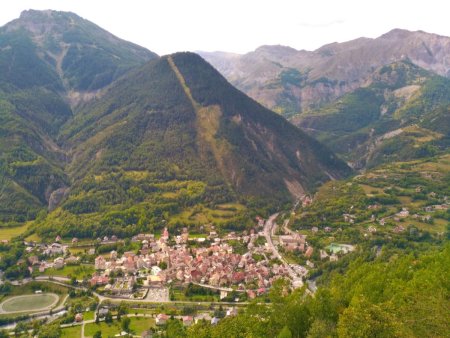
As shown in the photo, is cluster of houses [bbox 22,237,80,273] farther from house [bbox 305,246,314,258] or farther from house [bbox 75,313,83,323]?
house [bbox 305,246,314,258]

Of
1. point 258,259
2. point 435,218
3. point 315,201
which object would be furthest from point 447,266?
point 315,201

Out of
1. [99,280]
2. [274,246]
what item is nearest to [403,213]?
[274,246]

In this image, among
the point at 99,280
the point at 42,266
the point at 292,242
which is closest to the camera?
the point at 99,280

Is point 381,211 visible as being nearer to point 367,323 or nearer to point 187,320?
point 187,320

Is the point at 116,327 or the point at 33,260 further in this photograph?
the point at 33,260

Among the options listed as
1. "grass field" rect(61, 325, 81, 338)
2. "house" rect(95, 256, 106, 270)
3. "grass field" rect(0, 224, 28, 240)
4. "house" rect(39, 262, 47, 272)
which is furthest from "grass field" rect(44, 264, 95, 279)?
"grass field" rect(0, 224, 28, 240)
